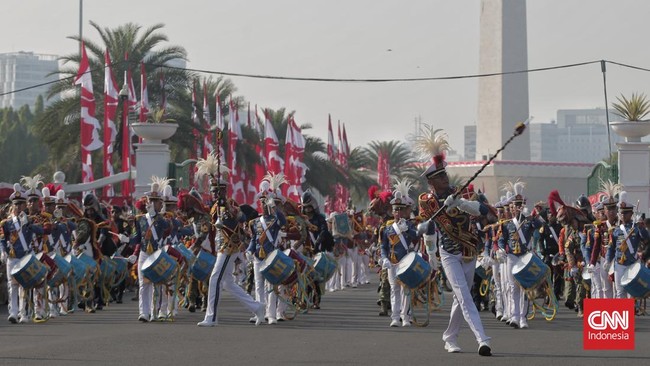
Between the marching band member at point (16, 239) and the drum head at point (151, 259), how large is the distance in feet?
5.23

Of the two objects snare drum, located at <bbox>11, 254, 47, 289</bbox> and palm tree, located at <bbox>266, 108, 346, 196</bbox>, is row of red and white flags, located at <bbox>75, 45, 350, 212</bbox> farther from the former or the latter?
snare drum, located at <bbox>11, 254, 47, 289</bbox>

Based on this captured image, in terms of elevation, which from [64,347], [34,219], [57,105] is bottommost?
[64,347]

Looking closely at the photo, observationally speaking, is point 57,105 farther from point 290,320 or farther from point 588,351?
point 588,351

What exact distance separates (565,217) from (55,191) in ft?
27.7

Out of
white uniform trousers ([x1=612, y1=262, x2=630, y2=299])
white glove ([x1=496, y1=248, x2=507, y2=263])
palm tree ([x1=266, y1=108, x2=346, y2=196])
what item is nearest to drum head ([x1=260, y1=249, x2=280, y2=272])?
white glove ([x1=496, y1=248, x2=507, y2=263])

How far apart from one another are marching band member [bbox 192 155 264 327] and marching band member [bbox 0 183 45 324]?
272 cm

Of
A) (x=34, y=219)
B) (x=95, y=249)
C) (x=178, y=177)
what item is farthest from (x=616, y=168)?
(x=34, y=219)

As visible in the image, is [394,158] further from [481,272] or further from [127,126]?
[481,272]

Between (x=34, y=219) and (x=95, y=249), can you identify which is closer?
(x=34, y=219)

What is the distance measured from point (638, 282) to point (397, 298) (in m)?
3.36

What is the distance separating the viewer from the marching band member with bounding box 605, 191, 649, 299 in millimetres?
19219

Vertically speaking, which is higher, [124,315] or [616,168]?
[616,168]

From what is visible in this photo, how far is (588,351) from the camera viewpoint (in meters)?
15.2

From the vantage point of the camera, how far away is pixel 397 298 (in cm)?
2012
